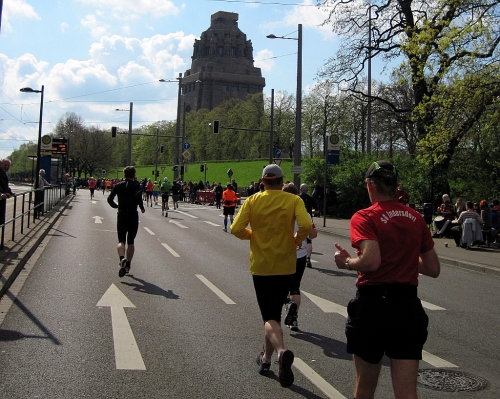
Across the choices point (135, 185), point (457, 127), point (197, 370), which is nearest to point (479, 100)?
point (457, 127)

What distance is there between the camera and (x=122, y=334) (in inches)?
289

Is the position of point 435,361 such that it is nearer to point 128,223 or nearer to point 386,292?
point 386,292

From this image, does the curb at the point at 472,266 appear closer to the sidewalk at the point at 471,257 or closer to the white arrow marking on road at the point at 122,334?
the sidewalk at the point at 471,257

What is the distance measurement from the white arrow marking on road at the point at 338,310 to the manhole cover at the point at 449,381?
303mm

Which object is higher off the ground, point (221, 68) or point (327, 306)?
point (221, 68)

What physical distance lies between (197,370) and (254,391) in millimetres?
760

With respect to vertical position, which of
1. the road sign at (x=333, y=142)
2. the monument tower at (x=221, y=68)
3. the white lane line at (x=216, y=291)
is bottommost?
the white lane line at (x=216, y=291)

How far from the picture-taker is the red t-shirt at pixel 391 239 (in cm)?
395

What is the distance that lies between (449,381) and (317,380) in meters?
1.19

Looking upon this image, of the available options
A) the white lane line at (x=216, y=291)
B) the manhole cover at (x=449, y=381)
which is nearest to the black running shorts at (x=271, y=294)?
the manhole cover at (x=449, y=381)

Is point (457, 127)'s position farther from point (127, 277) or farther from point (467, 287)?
point (127, 277)

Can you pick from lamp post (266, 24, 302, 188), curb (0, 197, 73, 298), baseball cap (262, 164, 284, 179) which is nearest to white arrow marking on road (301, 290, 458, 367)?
baseball cap (262, 164, 284, 179)

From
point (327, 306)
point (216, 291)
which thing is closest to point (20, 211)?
point (216, 291)

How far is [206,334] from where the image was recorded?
7.50 metres
